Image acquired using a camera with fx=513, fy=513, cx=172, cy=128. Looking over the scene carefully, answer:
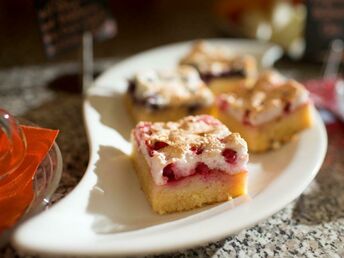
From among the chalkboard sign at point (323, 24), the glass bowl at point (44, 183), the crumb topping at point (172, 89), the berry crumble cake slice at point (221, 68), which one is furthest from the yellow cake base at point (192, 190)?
the chalkboard sign at point (323, 24)

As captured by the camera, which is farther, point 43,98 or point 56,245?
point 43,98

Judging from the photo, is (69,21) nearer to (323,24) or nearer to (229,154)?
(229,154)

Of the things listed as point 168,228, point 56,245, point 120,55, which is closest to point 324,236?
point 168,228

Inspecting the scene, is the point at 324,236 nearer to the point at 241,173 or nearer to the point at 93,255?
the point at 241,173

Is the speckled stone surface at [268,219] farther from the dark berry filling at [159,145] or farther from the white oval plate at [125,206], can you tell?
the dark berry filling at [159,145]

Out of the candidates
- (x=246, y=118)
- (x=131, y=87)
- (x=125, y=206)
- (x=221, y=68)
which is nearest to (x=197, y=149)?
(x=125, y=206)
